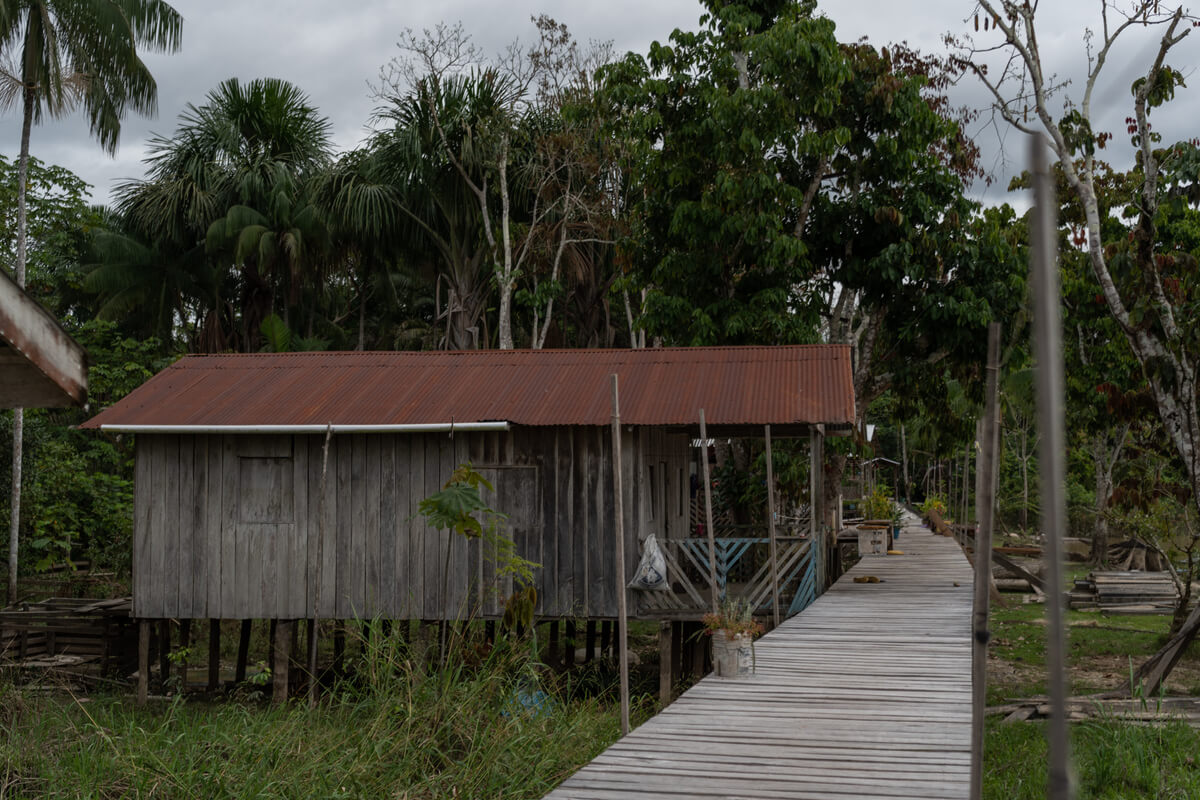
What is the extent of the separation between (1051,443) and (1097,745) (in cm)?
840

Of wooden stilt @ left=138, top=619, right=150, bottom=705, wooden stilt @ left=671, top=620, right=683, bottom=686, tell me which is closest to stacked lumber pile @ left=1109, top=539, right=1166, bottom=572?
wooden stilt @ left=671, top=620, right=683, bottom=686

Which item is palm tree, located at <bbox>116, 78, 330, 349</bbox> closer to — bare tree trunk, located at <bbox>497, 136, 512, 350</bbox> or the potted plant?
bare tree trunk, located at <bbox>497, 136, 512, 350</bbox>

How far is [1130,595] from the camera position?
2056 cm

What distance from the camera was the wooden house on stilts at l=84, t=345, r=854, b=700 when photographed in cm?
1383

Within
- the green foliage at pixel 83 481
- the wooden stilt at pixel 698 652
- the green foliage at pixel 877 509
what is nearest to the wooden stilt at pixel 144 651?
the green foliage at pixel 83 481

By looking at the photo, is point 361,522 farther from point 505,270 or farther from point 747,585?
point 505,270

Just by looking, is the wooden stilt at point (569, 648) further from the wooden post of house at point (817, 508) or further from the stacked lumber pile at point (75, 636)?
the stacked lumber pile at point (75, 636)

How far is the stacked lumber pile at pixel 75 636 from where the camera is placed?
1659 cm

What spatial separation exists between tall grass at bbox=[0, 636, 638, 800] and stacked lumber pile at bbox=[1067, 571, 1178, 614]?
15.2 m

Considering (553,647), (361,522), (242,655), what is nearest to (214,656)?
(242,655)

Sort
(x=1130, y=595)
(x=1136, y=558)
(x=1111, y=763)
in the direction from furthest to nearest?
1. (x=1136, y=558)
2. (x=1130, y=595)
3. (x=1111, y=763)

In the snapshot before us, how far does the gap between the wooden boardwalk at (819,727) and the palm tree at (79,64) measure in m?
14.6

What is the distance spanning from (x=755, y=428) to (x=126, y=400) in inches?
318

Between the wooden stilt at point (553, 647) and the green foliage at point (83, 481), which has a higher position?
the green foliage at point (83, 481)
